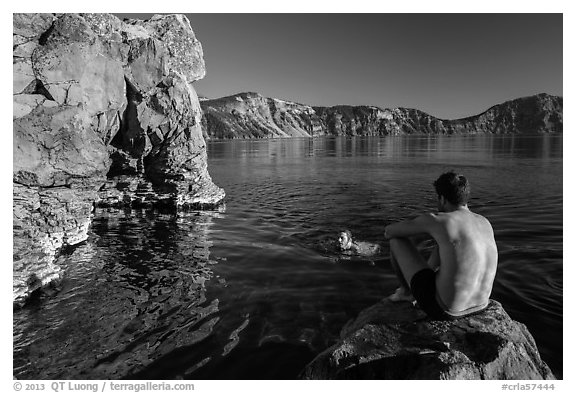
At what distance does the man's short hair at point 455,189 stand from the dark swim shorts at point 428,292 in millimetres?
1142

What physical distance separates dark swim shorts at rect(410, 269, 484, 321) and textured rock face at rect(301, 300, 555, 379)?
0.19 m

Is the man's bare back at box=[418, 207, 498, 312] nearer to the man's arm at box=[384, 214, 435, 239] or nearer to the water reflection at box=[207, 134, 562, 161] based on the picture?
the man's arm at box=[384, 214, 435, 239]

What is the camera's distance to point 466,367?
4875 millimetres

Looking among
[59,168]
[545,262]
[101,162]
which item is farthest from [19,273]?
[545,262]

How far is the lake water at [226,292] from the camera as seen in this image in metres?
7.64

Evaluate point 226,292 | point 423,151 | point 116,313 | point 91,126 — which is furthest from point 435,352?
point 423,151

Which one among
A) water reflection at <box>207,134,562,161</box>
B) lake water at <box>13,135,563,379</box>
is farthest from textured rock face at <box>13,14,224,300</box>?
water reflection at <box>207,134,562,161</box>

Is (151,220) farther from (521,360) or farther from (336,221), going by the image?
(521,360)

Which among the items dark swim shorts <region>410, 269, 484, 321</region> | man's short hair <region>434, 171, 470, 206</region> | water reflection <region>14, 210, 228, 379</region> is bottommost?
water reflection <region>14, 210, 228, 379</region>

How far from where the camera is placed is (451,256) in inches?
203

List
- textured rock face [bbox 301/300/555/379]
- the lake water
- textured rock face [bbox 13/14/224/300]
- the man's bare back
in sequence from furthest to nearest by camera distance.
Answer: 1. textured rock face [bbox 13/14/224/300]
2. the lake water
3. the man's bare back
4. textured rock face [bbox 301/300/555/379]

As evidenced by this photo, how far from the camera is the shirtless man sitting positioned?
515 centimetres

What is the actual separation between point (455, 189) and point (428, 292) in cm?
162

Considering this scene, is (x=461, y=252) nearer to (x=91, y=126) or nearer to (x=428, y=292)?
(x=428, y=292)
